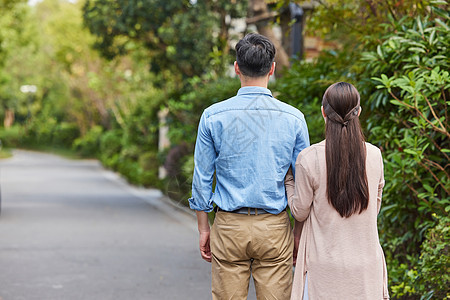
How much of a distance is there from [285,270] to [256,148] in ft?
1.98

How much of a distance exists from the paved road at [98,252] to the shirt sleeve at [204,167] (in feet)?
11.4

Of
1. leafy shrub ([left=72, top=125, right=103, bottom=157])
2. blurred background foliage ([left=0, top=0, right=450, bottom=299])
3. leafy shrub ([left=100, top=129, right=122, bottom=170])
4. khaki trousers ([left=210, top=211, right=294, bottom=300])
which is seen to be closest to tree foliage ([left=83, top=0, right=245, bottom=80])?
blurred background foliage ([left=0, top=0, right=450, bottom=299])

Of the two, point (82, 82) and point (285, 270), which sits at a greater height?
point (82, 82)

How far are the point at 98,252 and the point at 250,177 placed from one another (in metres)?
6.46

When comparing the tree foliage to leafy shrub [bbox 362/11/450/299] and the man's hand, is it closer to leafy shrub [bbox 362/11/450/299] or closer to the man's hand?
leafy shrub [bbox 362/11/450/299]

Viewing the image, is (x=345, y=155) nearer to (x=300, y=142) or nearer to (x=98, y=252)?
(x=300, y=142)

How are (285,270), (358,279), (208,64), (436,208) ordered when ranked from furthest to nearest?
(208,64), (436,208), (285,270), (358,279)

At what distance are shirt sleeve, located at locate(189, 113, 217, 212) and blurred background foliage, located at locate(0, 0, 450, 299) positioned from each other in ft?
1.92

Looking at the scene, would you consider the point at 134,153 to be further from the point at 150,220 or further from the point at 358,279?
the point at 358,279

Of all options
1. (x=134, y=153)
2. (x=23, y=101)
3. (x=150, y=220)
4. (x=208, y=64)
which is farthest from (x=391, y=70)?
(x=23, y=101)

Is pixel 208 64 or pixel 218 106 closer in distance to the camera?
pixel 218 106

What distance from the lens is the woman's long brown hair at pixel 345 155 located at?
10.2 ft

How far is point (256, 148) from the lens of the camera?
3.28 metres

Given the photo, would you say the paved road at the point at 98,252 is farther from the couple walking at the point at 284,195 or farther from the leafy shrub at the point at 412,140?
the couple walking at the point at 284,195
